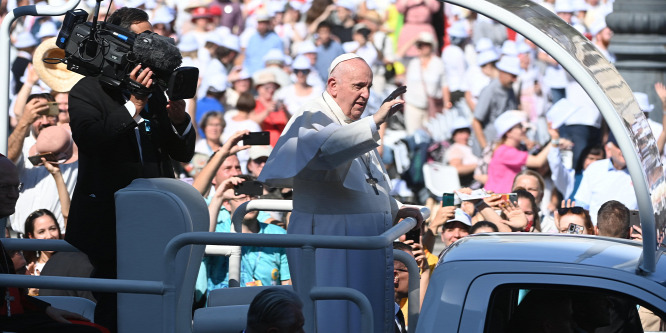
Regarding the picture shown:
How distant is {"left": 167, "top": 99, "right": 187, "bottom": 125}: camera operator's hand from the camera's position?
443 centimetres

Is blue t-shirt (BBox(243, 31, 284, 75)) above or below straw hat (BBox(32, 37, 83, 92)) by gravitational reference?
above

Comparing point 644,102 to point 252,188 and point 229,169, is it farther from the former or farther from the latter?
point 252,188

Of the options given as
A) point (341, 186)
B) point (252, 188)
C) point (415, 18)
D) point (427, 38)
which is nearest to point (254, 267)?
point (252, 188)

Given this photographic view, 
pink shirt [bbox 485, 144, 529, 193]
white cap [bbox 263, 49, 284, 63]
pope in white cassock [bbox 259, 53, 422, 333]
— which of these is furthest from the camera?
white cap [bbox 263, 49, 284, 63]

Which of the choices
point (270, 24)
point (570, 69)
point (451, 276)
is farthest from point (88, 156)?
point (270, 24)

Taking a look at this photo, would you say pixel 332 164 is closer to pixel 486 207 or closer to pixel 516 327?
pixel 516 327

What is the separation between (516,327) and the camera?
3564mm

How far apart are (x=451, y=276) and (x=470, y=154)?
7516 mm

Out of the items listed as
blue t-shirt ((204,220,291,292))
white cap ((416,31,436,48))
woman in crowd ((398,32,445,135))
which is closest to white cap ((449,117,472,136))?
woman in crowd ((398,32,445,135))

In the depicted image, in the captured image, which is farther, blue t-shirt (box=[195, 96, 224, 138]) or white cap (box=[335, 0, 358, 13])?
white cap (box=[335, 0, 358, 13])

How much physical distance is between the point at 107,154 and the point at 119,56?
394 mm

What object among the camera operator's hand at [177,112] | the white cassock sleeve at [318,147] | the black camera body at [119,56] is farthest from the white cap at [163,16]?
the black camera body at [119,56]

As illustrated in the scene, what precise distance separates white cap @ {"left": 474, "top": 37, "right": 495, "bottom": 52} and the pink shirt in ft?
6.93

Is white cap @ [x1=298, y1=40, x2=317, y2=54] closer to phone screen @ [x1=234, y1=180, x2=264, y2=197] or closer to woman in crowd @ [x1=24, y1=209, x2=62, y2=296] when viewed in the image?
woman in crowd @ [x1=24, y1=209, x2=62, y2=296]
